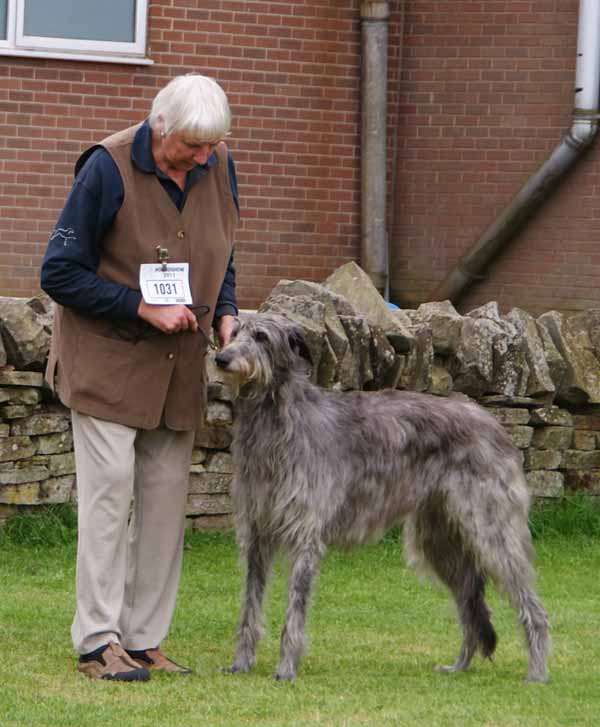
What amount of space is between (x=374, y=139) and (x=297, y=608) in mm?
7044

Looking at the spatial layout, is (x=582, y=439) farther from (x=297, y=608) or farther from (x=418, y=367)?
(x=297, y=608)

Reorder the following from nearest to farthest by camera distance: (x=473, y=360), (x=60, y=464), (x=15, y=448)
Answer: (x=15, y=448), (x=60, y=464), (x=473, y=360)

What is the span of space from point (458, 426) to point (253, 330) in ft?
3.47

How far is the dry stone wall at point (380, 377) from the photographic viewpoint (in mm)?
8953

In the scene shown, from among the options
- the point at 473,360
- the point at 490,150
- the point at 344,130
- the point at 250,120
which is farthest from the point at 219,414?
the point at 490,150

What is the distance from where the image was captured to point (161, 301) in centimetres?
641

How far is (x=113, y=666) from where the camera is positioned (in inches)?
255

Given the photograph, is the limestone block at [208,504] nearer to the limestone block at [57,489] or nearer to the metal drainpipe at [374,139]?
the limestone block at [57,489]

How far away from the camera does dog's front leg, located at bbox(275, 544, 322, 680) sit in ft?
21.7

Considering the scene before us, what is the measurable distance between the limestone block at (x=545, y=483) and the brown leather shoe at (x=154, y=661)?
159 inches

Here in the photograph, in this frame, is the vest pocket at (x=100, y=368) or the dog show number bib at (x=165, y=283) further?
the vest pocket at (x=100, y=368)

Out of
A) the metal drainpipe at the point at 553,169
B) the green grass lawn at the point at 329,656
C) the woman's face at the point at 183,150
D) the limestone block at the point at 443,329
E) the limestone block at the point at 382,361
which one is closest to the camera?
the green grass lawn at the point at 329,656

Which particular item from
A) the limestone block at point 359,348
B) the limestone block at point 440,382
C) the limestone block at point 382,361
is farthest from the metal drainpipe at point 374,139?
the limestone block at point 359,348

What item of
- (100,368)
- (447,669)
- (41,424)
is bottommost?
(447,669)
